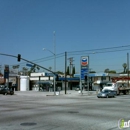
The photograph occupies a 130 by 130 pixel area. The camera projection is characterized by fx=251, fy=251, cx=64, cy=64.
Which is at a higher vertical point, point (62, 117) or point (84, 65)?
point (84, 65)

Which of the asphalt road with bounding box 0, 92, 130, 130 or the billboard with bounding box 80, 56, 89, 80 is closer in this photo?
the asphalt road with bounding box 0, 92, 130, 130

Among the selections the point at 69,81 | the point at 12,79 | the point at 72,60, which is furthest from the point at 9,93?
the point at 72,60

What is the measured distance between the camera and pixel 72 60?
112 metres

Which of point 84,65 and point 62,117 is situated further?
point 84,65

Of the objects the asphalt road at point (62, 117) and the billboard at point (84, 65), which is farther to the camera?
the billboard at point (84, 65)

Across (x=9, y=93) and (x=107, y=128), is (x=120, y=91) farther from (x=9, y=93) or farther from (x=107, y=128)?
(x=107, y=128)

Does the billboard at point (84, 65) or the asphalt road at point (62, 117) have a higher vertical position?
the billboard at point (84, 65)

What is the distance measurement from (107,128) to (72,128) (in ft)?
4.94

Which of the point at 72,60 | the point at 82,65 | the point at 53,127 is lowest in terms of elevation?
the point at 53,127

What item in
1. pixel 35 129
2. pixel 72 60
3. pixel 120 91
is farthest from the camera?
pixel 72 60

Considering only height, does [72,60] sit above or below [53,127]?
above

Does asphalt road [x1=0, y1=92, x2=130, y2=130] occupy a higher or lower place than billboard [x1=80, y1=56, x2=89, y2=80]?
lower

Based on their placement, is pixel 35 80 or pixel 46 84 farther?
pixel 35 80

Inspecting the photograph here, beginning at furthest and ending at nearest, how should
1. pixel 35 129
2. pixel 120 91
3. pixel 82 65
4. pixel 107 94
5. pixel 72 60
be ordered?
pixel 72 60 → pixel 82 65 → pixel 120 91 → pixel 107 94 → pixel 35 129
